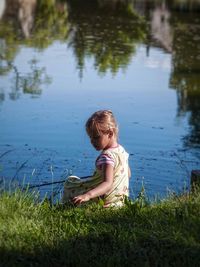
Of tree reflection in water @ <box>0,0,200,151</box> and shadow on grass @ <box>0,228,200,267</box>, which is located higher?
tree reflection in water @ <box>0,0,200,151</box>

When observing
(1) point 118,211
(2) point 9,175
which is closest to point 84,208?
(1) point 118,211

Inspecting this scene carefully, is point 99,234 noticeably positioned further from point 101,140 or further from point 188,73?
point 188,73

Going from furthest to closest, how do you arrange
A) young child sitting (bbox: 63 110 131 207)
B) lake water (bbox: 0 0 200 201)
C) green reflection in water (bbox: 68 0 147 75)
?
green reflection in water (bbox: 68 0 147 75), lake water (bbox: 0 0 200 201), young child sitting (bbox: 63 110 131 207)

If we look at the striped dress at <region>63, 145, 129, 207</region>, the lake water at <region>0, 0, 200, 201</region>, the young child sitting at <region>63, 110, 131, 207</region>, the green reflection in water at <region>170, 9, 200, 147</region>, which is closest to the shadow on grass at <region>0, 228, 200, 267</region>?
the young child sitting at <region>63, 110, 131, 207</region>

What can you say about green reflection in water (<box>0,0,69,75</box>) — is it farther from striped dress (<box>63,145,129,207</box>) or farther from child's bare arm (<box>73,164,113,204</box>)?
child's bare arm (<box>73,164,113,204</box>)

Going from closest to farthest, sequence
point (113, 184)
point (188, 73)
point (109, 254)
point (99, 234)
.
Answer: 1. point (109, 254)
2. point (99, 234)
3. point (113, 184)
4. point (188, 73)

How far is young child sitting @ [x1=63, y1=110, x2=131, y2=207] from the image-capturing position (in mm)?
5801

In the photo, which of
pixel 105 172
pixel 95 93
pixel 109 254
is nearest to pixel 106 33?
pixel 95 93

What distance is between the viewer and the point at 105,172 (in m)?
5.81

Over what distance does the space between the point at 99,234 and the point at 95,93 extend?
32.2 ft

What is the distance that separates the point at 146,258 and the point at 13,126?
23.3 ft

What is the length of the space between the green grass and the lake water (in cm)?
250

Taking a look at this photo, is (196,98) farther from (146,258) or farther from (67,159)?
(146,258)

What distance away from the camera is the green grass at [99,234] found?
4.58 metres
